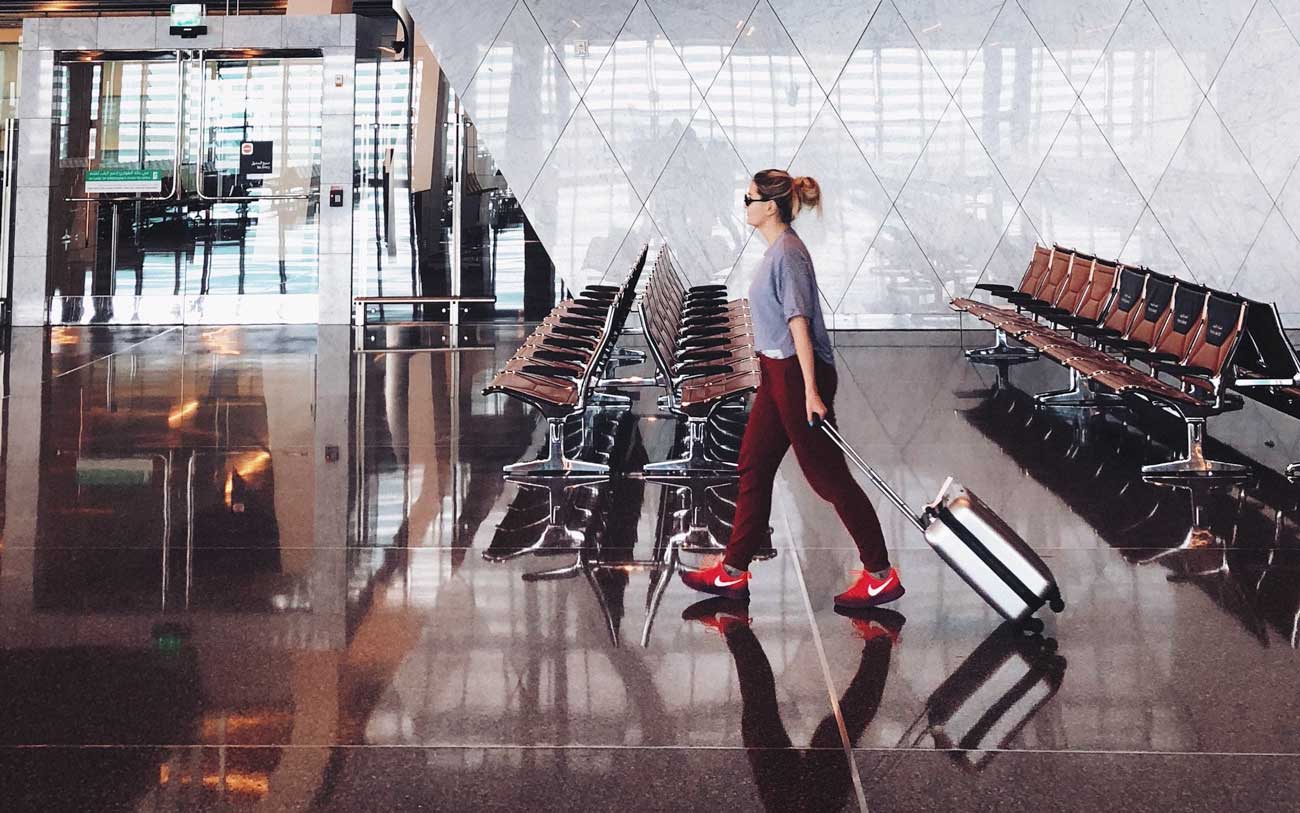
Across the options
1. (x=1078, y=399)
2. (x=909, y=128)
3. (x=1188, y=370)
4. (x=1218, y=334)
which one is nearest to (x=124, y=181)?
(x=909, y=128)

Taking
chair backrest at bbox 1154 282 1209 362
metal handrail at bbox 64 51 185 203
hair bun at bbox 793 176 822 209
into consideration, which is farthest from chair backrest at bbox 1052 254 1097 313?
metal handrail at bbox 64 51 185 203

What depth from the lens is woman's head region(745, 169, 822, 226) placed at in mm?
4379

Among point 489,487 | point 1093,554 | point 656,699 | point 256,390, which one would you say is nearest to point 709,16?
point 256,390

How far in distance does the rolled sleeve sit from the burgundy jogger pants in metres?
0.16

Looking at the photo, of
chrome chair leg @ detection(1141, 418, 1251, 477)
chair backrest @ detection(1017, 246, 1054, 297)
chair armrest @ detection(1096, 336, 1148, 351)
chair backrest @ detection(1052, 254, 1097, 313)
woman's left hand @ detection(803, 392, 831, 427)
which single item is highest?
chair backrest @ detection(1017, 246, 1054, 297)

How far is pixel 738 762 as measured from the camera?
A: 10.5 ft

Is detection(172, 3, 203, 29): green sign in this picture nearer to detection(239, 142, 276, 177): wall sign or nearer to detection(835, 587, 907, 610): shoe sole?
detection(239, 142, 276, 177): wall sign

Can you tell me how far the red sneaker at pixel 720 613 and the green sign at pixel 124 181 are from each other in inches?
423

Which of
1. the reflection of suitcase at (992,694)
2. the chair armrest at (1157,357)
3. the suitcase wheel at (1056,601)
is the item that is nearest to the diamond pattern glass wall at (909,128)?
the chair armrest at (1157,357)

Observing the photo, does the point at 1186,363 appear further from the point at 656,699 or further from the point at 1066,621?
the point at 656,699

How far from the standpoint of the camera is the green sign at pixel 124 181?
13.5 metres

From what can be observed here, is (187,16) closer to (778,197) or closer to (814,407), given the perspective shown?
(778,197)

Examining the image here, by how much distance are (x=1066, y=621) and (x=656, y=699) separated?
4.87 ft

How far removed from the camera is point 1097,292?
9602mm
